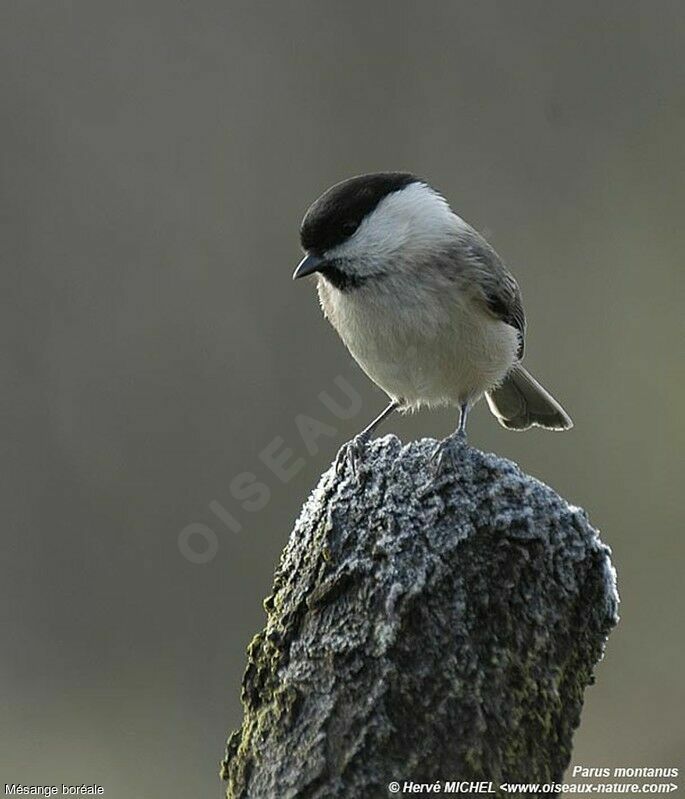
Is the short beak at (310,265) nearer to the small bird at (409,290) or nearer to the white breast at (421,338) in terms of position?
the small bird at (409,290)

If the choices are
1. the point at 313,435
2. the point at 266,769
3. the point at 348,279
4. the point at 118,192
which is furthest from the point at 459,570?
the point at 118,192

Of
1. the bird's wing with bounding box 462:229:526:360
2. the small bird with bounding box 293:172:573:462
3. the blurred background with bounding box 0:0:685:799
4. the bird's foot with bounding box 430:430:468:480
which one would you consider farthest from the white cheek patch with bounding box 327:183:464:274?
the blurred background with bounding box 0:0:685:799

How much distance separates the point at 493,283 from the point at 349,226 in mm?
610

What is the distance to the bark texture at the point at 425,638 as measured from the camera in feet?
5.43

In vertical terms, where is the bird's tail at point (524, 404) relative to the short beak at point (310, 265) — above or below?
above

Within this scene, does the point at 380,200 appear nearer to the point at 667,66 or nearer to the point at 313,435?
the point at 313,435

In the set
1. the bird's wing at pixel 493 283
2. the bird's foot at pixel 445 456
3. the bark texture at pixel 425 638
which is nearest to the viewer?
the bark texture at pixel 425 638

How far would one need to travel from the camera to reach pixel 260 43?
663cm

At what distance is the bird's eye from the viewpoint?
305cm

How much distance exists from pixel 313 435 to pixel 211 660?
1088mm

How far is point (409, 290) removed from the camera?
10.4 feet

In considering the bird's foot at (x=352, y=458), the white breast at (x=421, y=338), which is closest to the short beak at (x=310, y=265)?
the white breast at (x=421, y=338)

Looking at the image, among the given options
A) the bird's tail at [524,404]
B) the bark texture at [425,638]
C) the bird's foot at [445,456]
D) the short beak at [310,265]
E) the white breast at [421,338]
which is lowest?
the bark texture at [425,638]

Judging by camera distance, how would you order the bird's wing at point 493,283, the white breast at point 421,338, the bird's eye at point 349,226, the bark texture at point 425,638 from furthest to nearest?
the bird's wing at point 493,283, the white breast at point 421,338, the bird's eye at point 349,226, the bark texture at point 425,638
